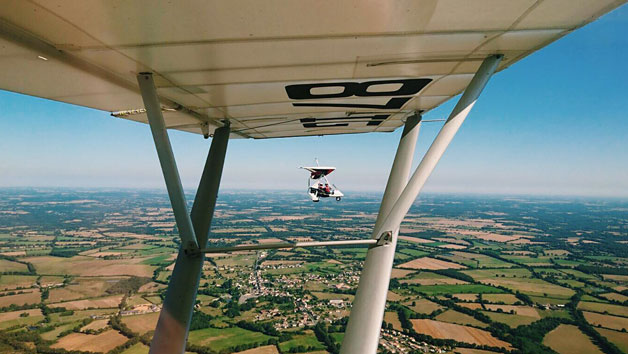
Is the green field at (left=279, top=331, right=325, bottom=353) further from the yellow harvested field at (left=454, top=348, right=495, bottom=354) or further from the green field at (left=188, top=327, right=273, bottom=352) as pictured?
the yellow harvested field at (left=454, top=348, right=495, bottom=354)

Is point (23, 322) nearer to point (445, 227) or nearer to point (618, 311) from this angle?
point (618, 311)

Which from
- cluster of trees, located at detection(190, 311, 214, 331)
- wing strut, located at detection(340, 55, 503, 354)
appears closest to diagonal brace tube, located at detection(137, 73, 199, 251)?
wing strut, located at detection(340, 55, 503, 354)

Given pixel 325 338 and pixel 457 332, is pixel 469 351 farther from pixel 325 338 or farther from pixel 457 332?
pixel 325 338

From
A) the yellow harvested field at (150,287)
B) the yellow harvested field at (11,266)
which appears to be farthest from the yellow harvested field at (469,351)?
the yellow harvested field at (11,266)

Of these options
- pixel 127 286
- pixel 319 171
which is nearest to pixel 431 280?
pixel 127 286

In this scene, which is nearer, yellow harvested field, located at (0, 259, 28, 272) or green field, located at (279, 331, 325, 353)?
green field, located at (279, 331, 325, 353)

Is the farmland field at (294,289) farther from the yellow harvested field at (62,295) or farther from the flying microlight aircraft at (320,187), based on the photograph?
the flying microlight aircraft at (320,187)
